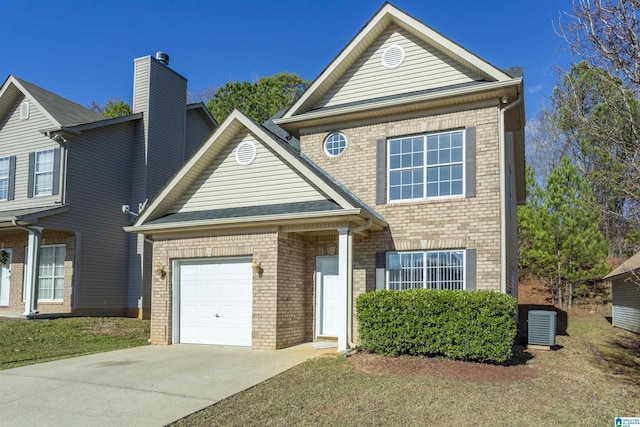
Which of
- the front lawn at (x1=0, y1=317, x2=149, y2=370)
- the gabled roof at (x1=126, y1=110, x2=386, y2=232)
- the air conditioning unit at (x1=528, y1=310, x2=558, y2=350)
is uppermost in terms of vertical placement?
the gabled roof at (x1=126, y1=110, x2=386, y2=232)

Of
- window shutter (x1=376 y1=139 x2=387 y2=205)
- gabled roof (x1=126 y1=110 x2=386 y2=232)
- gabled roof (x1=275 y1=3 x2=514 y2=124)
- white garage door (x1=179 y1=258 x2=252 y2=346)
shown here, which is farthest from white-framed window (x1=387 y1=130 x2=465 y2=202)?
white garage door (x1=179 y1=258 x2=252 y2=346)

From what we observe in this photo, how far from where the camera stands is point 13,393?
8.13 meters

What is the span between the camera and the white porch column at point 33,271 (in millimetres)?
16516

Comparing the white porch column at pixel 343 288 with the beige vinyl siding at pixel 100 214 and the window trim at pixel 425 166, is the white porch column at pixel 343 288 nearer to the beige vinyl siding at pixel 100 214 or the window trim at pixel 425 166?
the window trim at pixel 425 166

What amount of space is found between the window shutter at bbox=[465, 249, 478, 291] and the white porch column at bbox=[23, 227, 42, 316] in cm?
1328

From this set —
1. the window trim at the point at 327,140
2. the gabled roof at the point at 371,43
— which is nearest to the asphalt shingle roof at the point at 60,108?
the gabled roof at the point at 371,43

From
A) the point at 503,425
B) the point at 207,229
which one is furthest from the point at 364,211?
the point at 503,425

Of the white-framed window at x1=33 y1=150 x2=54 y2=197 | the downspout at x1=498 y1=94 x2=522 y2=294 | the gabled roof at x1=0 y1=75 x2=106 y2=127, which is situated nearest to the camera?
the downspout at x1=498 y1=94 x2=522 y2=294

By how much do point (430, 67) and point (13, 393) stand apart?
35.9 feet

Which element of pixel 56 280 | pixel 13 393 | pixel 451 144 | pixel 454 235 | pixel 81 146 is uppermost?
pixel 81 146

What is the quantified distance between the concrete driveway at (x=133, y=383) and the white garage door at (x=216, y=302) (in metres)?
0.54

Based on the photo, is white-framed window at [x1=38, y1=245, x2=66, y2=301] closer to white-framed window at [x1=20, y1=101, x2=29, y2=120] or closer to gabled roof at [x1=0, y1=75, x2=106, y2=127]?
gabled roof at [x1=0, y1=75, x2=106, y2=127]

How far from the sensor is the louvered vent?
1208 centimetres

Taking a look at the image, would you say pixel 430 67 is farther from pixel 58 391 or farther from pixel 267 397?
pixel 58 391
